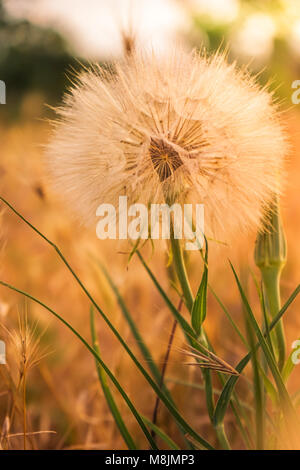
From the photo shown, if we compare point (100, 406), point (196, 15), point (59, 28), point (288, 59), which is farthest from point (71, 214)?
point (59, 28)

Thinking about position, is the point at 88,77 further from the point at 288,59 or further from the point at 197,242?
the point at 288,59

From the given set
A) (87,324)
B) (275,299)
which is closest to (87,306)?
(87,324)

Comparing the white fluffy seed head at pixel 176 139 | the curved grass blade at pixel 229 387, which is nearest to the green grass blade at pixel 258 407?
the curved grass blade at pixel 229 387

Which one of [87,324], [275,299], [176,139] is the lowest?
[87,324]

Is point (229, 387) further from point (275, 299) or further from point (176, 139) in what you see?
point (176, 139)

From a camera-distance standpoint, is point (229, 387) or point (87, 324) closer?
point (229, 387)

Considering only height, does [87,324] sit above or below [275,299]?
below

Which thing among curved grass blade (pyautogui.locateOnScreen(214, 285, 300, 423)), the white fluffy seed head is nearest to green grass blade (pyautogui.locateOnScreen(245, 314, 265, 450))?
curved grass blade (pyautogui.locateOnScreen(214, 285, 300, 423))
